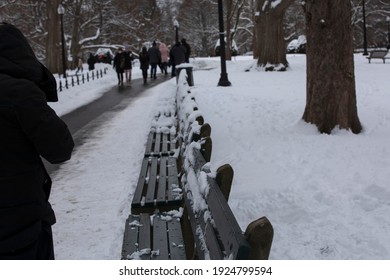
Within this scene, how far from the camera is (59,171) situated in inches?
304

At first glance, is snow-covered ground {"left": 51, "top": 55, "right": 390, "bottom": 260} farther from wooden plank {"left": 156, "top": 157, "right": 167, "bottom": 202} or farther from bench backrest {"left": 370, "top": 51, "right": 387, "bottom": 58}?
bench backrest {"left": 370, "top": 51, "right": 387, "bottom": 58}

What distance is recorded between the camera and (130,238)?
403 cm

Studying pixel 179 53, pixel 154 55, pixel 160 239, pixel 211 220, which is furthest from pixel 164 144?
pixel 154 55

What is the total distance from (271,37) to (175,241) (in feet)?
62.9

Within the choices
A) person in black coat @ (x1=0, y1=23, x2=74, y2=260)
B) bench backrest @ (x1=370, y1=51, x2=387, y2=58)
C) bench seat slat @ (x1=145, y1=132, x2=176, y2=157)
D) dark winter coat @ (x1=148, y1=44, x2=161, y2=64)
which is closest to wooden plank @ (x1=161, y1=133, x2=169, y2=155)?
bench seat slat @ (x1=145, y1=132, x2=176, y2=157)

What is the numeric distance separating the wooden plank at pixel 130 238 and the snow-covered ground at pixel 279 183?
0.32m

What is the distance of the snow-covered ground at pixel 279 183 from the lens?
4664 millimetres

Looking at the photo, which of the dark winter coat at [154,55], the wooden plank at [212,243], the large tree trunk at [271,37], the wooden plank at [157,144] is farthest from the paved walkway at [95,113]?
the large tree trunk at [271,37]

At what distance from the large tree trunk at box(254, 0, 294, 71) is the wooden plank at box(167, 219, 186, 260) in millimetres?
18338

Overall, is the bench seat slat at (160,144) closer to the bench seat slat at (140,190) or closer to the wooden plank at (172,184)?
the wooden plank at (172,184)

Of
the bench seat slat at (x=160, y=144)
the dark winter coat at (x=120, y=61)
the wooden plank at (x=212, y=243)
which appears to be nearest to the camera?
the wooden plank at (x=212, y=243)

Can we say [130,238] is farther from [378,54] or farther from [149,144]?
[378,54]

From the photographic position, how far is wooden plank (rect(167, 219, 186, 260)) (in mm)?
3623

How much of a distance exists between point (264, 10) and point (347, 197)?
1791 cm
